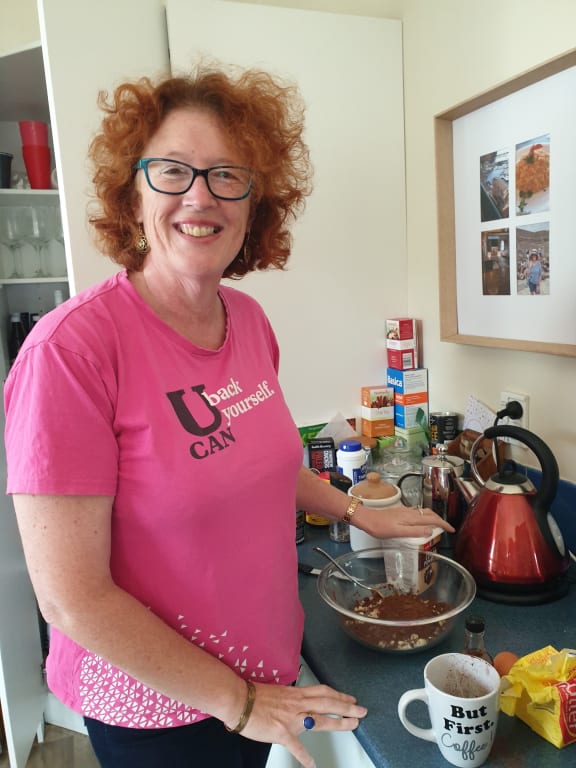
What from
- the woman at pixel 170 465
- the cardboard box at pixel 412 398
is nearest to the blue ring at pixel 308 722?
the woman at pixel 170 465

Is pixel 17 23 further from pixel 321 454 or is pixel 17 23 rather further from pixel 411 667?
pixel 411 667

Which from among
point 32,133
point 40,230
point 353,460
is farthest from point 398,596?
point 32,133

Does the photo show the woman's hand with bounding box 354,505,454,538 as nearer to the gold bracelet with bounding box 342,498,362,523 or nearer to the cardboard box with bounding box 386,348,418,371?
the gold bracelet with bounding box 342,498,362,523

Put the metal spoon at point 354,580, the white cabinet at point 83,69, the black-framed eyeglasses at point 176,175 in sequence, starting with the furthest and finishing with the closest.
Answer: the white cabinet at point 83,69
the metal spoon at point 354,580
the black-framed eyeglasses at point 176,175

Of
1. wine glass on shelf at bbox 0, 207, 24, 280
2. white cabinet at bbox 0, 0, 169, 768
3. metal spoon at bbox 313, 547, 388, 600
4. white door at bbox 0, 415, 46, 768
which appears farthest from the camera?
Result: wine glass on shelf at bbox 0, 207, 24, 280

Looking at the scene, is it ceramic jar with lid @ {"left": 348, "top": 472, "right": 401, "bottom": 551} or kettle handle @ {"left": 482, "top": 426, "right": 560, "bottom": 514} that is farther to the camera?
ceramic jar with lid @ {"left": 348, "top": 472, "right": 401, "bottom": 551}

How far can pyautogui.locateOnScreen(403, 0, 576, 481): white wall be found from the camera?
1.11m

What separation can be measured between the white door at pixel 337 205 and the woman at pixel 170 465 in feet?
1.82

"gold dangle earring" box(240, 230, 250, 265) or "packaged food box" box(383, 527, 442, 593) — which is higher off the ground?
"gold dangle earring" box(240, 230, 250, 265)

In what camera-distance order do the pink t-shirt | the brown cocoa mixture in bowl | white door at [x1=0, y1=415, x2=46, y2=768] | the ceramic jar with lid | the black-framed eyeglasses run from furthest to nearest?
white door at [x1=0, y1=415, x2=46, y2=768], the ceramic jar with lid, the brown cocoa mixture in bowl, the black-framed eyeglasses, the pink t-shirt

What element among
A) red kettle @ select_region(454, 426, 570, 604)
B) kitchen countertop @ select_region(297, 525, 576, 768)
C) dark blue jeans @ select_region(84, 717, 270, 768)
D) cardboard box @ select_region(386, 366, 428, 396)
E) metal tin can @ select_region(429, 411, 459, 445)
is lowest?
dark blue jeans @ select_region(84, 717, 270, 768)

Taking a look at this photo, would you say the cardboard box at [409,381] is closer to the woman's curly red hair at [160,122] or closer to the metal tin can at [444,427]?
the metal tin can at [444,427]

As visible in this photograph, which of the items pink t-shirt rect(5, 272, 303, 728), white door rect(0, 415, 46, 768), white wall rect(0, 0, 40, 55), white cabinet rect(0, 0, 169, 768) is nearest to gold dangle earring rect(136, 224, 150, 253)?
pink t-shirt rect(5, 272, 303, 728)

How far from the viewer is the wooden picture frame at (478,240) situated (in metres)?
1.06
